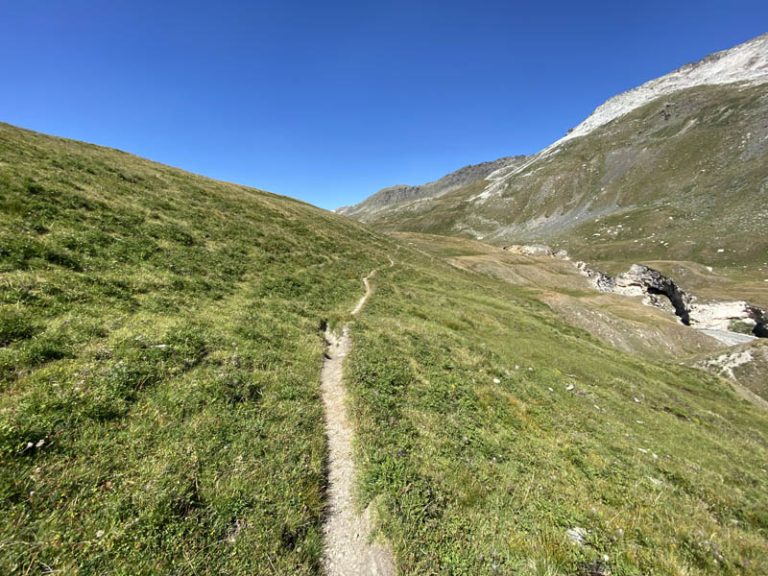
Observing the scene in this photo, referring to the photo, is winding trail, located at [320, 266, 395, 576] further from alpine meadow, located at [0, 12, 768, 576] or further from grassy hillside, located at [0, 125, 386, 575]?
grassy hillside, located at [0, 125, 386, 575]

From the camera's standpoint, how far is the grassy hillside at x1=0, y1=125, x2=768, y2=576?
5.80 meters

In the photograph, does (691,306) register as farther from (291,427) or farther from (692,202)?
(692,202)

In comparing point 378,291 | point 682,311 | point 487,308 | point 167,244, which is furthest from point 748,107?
point 167,244

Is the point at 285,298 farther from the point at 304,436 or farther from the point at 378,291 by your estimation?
the point at 304,436

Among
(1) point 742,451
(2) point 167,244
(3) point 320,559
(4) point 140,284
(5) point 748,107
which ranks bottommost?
(1) point 742,451

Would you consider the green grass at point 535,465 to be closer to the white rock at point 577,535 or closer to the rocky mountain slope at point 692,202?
the white rock at point 577,535

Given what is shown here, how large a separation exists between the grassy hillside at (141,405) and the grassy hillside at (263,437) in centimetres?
4

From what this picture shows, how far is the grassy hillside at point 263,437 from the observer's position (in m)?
5.80

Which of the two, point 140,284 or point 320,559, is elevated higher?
point 140,284

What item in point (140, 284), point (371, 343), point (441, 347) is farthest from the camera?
point (441, 347)

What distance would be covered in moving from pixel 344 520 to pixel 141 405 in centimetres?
574

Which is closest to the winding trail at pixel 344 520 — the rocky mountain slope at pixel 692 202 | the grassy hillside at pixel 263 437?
the grassy hillside at pixel 263 437

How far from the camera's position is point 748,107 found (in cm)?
17312

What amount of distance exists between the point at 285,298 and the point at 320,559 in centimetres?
1563
